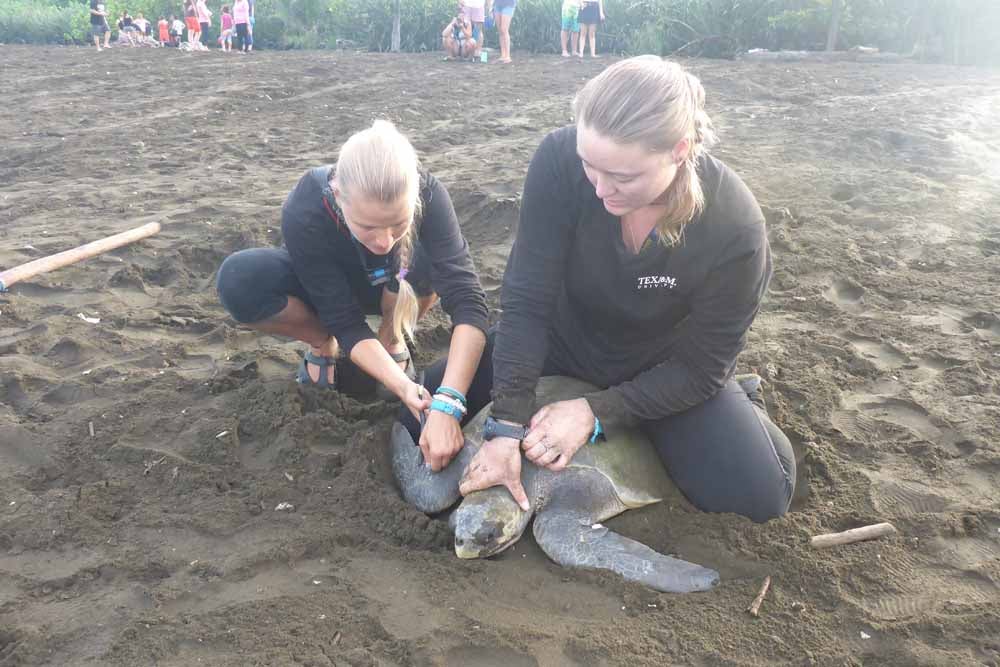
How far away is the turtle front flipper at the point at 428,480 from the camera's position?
2.00 m

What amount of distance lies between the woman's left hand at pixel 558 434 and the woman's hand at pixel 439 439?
196 millimetres

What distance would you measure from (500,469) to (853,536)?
83 cm

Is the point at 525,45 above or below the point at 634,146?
above

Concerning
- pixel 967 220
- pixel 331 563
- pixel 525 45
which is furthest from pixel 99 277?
pixel 525 45

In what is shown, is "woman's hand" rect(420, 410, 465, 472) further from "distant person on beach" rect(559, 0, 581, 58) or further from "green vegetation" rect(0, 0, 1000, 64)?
"green vegetation" rect(0, 0, 1000, 64)

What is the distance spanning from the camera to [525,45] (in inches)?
509

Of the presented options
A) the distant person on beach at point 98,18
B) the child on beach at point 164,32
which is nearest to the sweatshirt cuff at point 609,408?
the distant person on beach at point 98,18

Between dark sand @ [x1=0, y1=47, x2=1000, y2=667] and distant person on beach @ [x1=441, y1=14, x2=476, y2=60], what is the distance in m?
7.06

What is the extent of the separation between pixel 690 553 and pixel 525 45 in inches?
483

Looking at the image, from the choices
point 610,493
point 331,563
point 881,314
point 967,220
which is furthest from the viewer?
point 967,220

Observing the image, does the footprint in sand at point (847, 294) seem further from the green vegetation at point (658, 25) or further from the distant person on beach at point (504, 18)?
the green vegetation at point (658, 25)

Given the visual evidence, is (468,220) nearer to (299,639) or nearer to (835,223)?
(835,223)

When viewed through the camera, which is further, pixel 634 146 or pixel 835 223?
pixel 835 223

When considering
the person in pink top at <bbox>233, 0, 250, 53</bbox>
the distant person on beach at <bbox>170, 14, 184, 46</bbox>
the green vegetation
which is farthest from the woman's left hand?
the distant person on beach at <bbox>170, 14, 184, 46</bbox>
